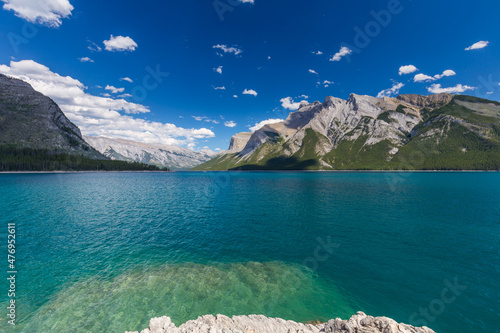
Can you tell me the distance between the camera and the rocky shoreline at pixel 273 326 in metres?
11.5

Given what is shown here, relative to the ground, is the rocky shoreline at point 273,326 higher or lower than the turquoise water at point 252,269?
higher

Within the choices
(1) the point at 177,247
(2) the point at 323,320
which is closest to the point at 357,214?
(2) the point at 323,320

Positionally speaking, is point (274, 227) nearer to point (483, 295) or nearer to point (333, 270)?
point (333, 270)

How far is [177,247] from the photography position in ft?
108

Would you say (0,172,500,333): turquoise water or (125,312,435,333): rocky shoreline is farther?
(0,172,500,333): turquoise water

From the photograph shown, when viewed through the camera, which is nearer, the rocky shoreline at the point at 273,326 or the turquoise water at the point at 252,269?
the rocky shoreline at the point at 273,326

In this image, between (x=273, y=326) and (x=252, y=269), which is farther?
(x=252, y=269)

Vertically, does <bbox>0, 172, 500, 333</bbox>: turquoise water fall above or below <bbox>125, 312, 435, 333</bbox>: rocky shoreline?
below

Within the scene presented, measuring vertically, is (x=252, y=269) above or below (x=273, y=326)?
below

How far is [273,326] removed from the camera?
14.6m

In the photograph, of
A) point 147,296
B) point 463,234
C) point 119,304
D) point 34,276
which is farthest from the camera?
point 463,234

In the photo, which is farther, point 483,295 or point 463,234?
point 463,234

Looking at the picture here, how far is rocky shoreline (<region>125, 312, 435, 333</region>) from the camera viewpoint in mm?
11469

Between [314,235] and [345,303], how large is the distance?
1847 centimetres
